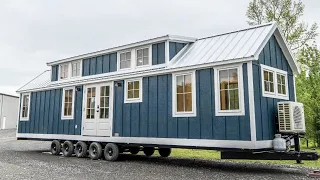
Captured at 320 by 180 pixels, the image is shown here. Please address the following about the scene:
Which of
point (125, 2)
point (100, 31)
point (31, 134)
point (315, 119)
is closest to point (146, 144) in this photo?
point (31, 134)

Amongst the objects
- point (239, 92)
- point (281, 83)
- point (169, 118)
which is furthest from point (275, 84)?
point (169, 118)

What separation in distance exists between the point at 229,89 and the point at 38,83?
39.2ft

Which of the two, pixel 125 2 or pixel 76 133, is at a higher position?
pixel 125 2

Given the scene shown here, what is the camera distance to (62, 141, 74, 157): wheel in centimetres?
1366

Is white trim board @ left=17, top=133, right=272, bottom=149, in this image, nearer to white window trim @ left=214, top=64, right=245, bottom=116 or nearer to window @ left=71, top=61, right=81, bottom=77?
white window trim @ left=214, top=64, right=245, bottom=116

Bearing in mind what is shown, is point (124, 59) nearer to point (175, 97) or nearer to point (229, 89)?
point (175, 97)

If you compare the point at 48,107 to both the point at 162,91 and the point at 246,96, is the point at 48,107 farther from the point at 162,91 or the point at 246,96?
the point at 246,96

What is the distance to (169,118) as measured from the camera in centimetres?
1037

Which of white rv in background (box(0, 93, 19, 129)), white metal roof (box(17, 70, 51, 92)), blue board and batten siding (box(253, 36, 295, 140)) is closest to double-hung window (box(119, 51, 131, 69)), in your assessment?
white metal roof (box(17, 70, 51, 92))

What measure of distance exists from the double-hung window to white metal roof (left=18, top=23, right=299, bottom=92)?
0.31 meters

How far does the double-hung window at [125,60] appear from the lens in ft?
42.0

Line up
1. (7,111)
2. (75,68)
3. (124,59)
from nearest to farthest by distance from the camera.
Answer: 1. (124,59)
2. (75,68)
3. (7,111)

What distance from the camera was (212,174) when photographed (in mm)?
8688

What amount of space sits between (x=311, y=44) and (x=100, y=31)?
648 inches
